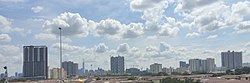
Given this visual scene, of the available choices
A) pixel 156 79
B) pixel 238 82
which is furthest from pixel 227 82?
pixel 156 79

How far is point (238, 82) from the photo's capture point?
81.1 meters

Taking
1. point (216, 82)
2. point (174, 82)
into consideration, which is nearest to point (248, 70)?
point (174, 82)

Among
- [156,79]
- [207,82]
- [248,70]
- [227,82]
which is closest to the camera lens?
[227,82]

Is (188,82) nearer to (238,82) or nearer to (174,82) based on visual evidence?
(174,82)

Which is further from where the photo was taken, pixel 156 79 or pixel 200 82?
pixel 156 79

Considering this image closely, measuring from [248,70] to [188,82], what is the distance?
316 ft

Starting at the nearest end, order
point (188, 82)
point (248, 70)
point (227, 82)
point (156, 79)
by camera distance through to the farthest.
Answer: point (227, 82), point (188, 82), point (156, 79), point (248, 70)

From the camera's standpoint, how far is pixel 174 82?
98.8 metres

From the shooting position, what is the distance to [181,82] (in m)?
97.6

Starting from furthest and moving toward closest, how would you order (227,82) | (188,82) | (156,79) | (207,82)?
(156,79) → (188,82) → (207,82) → (227,82)

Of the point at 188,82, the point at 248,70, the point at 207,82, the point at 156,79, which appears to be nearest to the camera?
the point at 207,82

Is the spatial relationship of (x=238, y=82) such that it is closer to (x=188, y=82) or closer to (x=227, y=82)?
(x=227, y=82)

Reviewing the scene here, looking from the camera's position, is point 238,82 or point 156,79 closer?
point 238,82

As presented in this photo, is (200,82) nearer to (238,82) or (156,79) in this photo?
(238,82)
